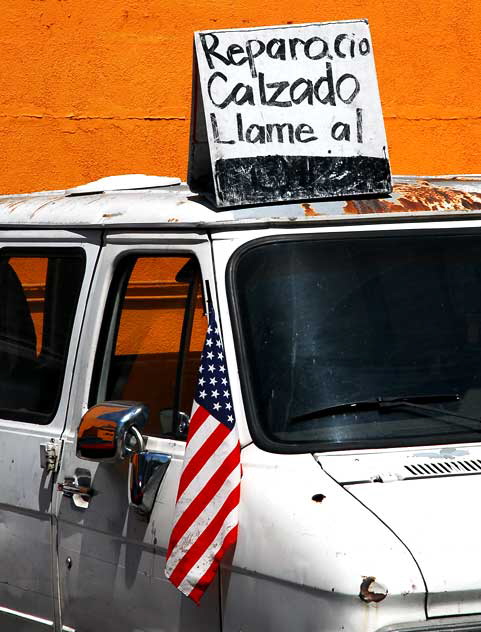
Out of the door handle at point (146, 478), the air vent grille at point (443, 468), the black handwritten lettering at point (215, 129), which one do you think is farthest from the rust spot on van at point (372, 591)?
the black handwritten lettering at point (215, 129)

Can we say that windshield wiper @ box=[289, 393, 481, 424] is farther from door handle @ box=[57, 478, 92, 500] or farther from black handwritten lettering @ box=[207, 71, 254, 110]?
black handwritten lettering @ box=[207, 71, 254, 110]

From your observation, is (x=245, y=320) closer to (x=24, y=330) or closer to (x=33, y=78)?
(x=24, y=330)

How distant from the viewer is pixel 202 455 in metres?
3.09

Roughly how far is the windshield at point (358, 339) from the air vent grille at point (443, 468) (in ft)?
0.38

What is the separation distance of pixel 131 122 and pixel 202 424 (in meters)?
4.97

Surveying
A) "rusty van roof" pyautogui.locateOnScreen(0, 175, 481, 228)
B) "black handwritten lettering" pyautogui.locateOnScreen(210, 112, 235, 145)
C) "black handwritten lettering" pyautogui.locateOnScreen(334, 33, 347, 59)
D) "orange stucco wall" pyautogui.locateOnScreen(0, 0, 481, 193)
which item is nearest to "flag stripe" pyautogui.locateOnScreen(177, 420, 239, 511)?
"rusty van roof" pyautogui.locateOnScreen(0, 175, 481, 228)

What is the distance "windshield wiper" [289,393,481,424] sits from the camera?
3170 mm

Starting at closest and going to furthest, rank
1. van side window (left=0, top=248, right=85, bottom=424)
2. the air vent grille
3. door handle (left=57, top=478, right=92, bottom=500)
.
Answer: the air vent grille < door handle (left=57, top=478, right=92, bottom=500) < van side window (left=0, top=248, right=85, bottom=424)

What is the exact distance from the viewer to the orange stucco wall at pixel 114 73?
7.60 meters

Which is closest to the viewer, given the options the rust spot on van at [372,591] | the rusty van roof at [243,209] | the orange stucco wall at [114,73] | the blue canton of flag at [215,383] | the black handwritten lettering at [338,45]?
the rust spot on van at [372,591]

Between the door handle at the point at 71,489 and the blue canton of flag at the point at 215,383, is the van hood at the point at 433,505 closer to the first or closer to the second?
the blue canton of flag at the point at 215,383

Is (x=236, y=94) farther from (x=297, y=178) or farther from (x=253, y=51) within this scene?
(x=297, y=178)

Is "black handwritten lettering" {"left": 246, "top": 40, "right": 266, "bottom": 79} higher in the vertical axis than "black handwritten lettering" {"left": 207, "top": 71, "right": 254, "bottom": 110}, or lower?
higher

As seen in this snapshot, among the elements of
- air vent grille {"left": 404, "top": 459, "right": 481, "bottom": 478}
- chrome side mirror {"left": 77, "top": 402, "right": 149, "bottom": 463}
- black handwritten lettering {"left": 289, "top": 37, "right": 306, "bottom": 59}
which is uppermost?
black handwritten lettering {"left": 289, "top": 37, "right": 306, "bottom": 59}
